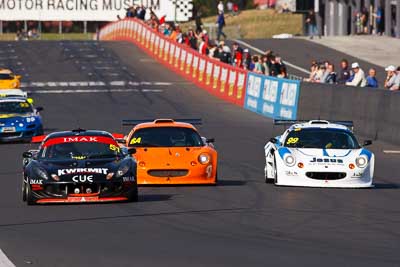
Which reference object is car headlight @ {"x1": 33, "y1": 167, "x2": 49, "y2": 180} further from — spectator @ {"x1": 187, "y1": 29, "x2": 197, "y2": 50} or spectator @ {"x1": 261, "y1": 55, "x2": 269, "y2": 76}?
spectator @ {"x1": 187, "y1": 29, "x2": 197, "y2": 50}

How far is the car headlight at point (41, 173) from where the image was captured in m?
18.3

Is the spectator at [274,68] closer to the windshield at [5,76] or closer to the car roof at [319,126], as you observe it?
the windshield at [5,76]

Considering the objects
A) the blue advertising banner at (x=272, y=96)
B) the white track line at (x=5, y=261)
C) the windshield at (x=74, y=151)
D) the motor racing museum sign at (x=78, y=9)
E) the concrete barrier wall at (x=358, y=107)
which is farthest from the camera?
the motor racing museum sign at (x=78, y=9)

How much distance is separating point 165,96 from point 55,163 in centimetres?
2743

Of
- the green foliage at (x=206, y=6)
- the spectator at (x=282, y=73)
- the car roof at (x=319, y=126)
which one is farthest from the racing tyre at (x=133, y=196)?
the green foliage at (x=206, y=6)

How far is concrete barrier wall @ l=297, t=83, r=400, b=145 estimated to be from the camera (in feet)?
97.9

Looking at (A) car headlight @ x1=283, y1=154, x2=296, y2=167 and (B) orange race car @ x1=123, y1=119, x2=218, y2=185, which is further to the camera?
(B) orange race car @ x1=123, y1=119, x2=218, y2=185

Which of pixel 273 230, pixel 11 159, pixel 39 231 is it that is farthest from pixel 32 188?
pixel 11 159

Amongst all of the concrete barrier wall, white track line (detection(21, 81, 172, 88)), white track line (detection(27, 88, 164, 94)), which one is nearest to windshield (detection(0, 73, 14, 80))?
white track line (detection(27, 88, 164, 94))

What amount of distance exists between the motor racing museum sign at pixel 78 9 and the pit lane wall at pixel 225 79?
27.1 metres

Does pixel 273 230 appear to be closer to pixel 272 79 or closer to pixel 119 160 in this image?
pixel 119 160

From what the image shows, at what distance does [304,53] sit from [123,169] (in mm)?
43499

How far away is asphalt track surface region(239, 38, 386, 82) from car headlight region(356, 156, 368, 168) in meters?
30.7

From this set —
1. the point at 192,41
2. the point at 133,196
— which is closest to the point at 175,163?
the point at 133,196
